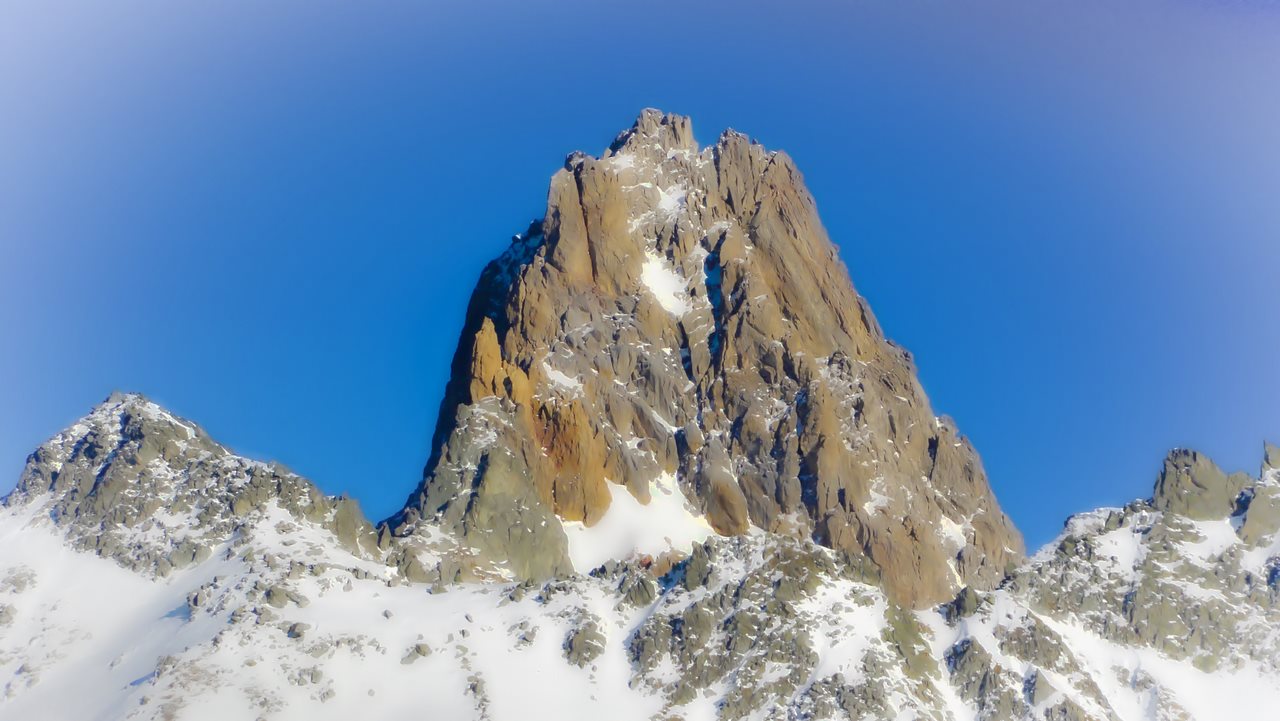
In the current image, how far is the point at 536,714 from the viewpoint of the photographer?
7411 inches

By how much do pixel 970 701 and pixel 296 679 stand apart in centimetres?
8453

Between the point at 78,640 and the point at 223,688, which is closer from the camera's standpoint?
the point at 223,688

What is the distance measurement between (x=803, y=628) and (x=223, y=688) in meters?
72.7

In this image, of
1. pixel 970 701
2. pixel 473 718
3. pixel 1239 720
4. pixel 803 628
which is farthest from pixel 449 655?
pixel 1239 720

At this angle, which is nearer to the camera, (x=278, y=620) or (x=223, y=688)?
(x=223, y=688)

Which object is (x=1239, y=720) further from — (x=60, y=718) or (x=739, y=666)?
(x=60, y=718)

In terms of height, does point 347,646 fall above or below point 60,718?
above

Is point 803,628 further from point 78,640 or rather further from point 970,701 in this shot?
point 78,640

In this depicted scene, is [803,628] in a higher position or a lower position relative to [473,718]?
higher

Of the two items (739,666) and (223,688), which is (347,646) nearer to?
(223,688)

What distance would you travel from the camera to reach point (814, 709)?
611 ft

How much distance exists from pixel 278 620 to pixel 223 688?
13762 mm

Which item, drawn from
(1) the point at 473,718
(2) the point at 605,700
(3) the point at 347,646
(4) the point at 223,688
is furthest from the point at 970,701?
(4) the point at 223,688

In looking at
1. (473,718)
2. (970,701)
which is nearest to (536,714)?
(473,718)
